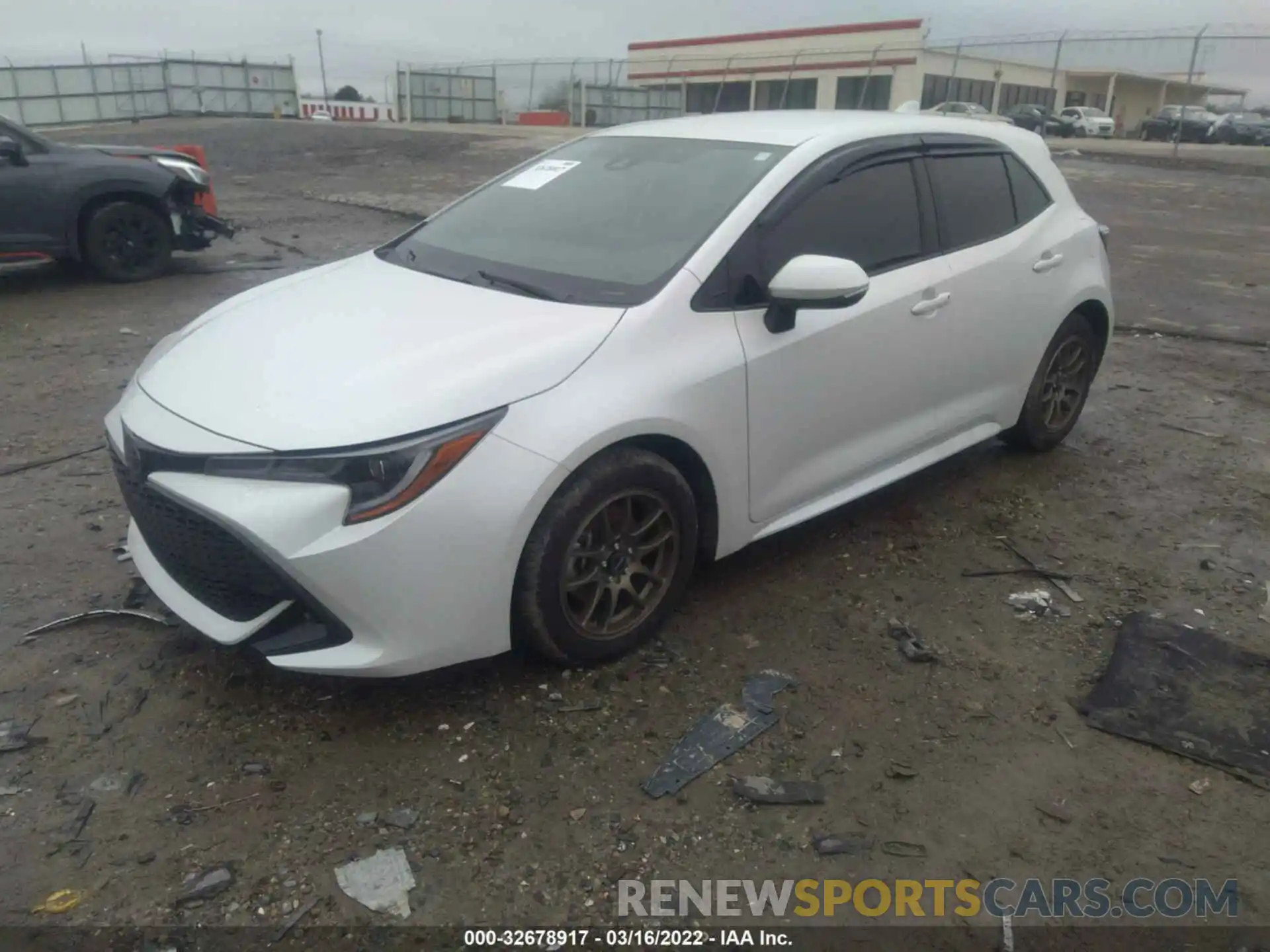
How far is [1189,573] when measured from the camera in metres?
3.97

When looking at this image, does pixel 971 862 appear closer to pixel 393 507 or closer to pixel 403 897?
pixel 403 897

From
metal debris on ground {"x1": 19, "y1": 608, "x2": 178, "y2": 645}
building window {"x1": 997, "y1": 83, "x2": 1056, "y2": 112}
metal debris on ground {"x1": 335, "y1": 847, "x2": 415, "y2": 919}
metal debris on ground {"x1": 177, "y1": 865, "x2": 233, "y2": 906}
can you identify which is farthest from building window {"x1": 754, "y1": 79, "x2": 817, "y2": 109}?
metal debris on ground {"x1": 177, "y1": 865, "x2": 233, "y2": 906}

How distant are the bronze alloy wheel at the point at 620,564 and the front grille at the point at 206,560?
0.85 m

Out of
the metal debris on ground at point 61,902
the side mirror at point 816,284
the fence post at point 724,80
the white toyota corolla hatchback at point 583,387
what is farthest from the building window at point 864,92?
the metal debris on ground at point 61,902

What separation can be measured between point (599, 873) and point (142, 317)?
6832 mm

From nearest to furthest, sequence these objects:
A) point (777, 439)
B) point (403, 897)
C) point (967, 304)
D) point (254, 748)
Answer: point (403, 897) < point (254, 748) < point (777, 439) < point (967, 304)

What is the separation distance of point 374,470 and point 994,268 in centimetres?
294

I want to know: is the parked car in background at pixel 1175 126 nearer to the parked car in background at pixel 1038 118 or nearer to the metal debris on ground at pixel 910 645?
the parked car in background at pixel 1038 118

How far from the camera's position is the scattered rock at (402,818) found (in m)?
2.59

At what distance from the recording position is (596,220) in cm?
371

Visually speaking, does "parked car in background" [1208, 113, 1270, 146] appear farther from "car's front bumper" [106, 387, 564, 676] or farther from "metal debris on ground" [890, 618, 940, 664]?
"car's front bumper" [106, 387, 564, 676]

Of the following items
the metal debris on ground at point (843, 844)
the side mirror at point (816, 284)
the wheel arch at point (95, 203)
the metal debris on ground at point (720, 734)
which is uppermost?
the side mirror at point (816, 284)

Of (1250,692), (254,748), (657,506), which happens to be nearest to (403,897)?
(254,748)
